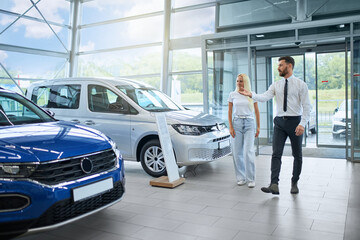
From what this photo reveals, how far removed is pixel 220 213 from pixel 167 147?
1.38 metres

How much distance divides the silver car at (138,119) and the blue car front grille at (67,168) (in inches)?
80.8

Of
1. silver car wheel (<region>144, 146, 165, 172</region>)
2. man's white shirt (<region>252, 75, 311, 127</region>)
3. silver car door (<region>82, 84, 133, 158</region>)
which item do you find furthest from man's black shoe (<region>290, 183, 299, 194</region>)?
silver car door (<region>82, 84, 133, 158</region>)

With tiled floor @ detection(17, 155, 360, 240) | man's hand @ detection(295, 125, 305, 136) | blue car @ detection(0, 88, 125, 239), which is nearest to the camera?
blue car @ detection(0, 88, 125, 239)

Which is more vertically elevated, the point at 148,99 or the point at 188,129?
the point at 148,99

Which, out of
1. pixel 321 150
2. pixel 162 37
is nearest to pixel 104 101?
pixel 321 150

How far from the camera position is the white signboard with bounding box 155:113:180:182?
4.51 m

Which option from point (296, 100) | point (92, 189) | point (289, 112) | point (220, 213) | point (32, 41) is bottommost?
point (220, 213)

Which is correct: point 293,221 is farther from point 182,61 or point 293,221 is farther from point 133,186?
point 182,61

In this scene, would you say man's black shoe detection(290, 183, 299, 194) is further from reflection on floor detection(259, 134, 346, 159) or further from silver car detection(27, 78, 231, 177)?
reflection on floor detection(259, 134, 346, 159)

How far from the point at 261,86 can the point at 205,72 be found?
5.06 feet

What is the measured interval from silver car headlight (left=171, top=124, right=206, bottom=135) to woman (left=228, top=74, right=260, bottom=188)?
50cm

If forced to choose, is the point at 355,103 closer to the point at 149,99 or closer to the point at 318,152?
the point at 318,152

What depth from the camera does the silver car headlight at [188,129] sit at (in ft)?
16.1

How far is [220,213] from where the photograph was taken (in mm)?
3508
